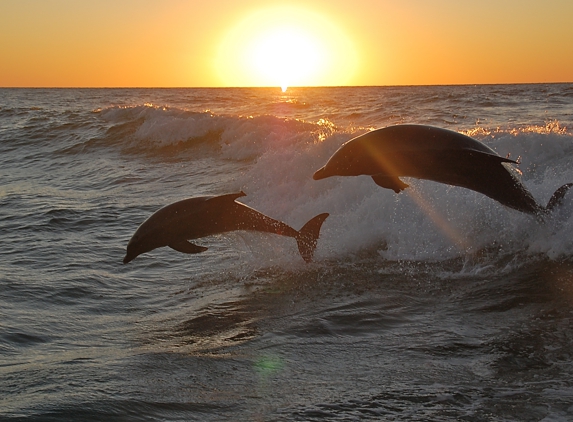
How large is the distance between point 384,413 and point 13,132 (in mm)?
30873

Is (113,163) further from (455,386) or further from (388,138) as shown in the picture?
(455,386)

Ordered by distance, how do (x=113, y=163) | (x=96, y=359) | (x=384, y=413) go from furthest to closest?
(x=113, y=163)
(x=96, y=359)
(x=384, y=413)

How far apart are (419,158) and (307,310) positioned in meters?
2.03

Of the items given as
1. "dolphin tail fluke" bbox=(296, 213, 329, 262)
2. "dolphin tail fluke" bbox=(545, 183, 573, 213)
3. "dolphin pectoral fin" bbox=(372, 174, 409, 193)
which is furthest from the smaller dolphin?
"dolphin tail fluke" bbox=(545, 183, 573, 213)

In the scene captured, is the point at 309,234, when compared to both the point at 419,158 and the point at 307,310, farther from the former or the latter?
the point at 419,158

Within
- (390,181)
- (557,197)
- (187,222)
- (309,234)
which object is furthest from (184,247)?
(557,197)

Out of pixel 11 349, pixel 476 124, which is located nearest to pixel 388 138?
pixel 11 349

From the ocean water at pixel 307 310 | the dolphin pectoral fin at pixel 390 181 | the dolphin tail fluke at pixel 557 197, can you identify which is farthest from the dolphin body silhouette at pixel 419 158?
the ocean water at pixel 307 310

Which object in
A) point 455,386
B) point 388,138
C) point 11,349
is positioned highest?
point 388,138

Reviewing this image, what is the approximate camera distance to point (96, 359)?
632cm

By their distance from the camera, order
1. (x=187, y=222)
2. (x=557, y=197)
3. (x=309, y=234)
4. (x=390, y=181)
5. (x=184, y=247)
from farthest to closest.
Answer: (x=309, y=234) → (x=557, y=197) → (x=184, y=247) → (x=187, y=222) → (x=390, y=181)

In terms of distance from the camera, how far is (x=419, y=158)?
7117 millimetres

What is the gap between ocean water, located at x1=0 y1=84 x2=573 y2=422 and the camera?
516 cm

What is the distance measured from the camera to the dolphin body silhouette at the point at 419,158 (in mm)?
7066
